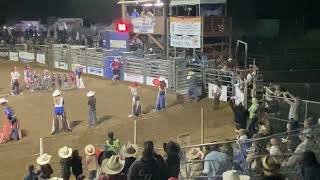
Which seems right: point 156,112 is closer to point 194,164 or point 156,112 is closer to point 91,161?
point 91,161

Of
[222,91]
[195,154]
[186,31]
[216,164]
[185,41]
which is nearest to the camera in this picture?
[216,164]

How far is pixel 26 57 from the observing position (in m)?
38.3

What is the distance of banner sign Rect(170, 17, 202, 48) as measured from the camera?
26.9 m

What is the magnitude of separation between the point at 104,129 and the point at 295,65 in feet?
54.7

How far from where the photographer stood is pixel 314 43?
4012 cm

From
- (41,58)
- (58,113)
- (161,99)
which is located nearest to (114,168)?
(58,113)

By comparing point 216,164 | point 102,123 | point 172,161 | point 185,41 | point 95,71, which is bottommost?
point 102,123

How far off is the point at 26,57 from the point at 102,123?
67.5 ft

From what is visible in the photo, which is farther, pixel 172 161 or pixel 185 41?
pixel 185 41

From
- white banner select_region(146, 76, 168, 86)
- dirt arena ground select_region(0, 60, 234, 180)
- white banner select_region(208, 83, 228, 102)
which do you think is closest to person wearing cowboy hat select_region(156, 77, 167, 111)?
dirt arena ground select_region(0, 60, 234, 180)

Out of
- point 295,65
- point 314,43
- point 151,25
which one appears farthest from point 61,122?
point 314,43

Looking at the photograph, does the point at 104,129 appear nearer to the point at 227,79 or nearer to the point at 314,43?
the point at 227,79

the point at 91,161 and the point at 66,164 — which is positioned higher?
the point at 66,164

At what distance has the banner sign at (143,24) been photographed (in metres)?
31.2
